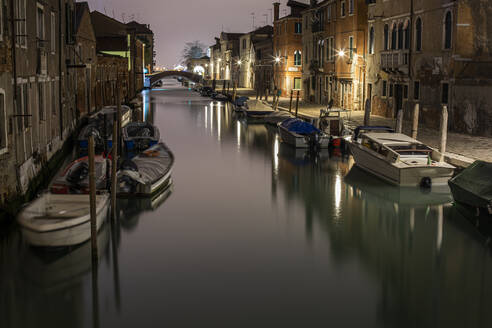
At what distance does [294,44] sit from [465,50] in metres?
30.8

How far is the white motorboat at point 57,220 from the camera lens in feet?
33.5

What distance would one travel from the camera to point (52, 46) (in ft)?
63.1

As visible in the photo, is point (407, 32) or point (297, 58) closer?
point (407, 32)

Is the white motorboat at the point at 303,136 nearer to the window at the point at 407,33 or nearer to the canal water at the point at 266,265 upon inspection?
the window at the point at 407,33

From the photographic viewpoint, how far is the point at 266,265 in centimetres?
1053

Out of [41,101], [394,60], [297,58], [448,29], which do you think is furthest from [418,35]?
[297,58]

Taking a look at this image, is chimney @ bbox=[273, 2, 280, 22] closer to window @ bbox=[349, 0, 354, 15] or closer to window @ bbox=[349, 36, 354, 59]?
window @ bbox=[349, 0, 354, 15]

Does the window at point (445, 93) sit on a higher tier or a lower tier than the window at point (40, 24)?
lower

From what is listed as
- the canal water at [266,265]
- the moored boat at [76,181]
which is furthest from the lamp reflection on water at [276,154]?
the moored boat at [76,181]

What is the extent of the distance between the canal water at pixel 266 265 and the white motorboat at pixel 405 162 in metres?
0.36

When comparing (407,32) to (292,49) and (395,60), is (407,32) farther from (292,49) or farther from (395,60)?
(292,49)

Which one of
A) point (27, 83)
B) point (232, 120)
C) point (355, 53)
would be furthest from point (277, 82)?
point (27, 83)

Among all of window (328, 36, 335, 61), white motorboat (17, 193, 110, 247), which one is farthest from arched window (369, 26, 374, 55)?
white motorboat (17, 193, 110, 247)

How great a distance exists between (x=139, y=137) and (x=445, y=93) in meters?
11.7
